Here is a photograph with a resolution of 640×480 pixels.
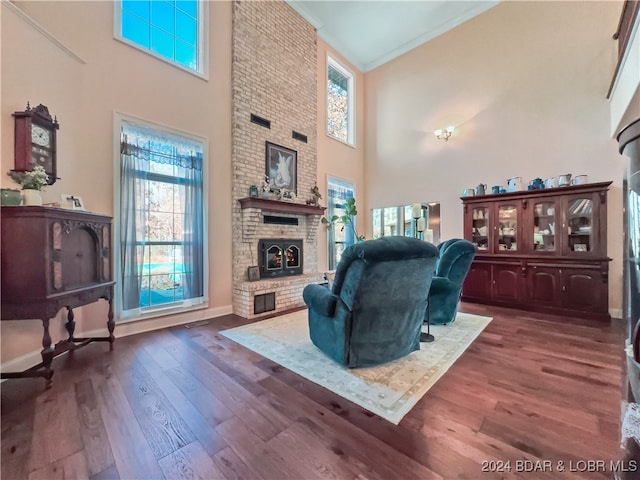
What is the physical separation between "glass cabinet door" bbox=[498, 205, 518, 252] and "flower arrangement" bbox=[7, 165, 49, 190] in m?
5.90

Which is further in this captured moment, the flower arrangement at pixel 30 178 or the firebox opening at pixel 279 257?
the firebox opening at pixel 279 257

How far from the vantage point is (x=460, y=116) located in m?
5.22

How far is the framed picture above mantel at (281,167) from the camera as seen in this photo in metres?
4.67

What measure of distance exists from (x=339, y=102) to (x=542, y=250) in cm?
538

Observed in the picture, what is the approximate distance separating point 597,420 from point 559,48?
18.0ft

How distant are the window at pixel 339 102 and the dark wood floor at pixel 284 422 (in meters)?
5.55

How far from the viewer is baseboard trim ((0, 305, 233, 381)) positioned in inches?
85.2

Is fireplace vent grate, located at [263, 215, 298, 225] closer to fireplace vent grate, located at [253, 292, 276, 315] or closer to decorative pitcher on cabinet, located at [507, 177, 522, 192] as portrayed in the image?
fireplace vent grate, located at [253, 292, 276, 315]

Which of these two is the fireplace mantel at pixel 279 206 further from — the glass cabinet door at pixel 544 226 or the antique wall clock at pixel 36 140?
the glass cabinet door at pixel 544 226

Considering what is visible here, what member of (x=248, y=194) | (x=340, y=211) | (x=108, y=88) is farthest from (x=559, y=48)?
(x=108, y=88)

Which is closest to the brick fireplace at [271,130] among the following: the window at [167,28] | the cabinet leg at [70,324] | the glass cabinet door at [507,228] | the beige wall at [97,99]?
the beige wall at [97,99]

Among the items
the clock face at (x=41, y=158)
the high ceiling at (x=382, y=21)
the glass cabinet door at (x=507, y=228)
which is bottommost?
the glass cabinet door at (x=507, y=228)

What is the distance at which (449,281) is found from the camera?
3301 millimetres

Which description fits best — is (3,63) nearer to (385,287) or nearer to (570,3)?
(385,287)
